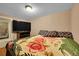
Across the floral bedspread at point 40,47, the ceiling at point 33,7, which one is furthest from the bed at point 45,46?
the ceiling at point 33,7

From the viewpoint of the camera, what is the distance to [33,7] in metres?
1.39

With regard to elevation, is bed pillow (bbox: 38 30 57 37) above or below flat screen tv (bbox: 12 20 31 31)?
below

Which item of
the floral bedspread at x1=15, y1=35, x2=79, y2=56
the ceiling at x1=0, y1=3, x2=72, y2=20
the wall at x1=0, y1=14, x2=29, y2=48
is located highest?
the ceiling at x1=0, y1=3, x2=72, y2=20

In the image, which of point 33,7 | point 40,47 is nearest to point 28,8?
point 33,7

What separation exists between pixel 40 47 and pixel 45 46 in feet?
0.16

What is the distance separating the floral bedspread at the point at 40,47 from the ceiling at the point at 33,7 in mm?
229

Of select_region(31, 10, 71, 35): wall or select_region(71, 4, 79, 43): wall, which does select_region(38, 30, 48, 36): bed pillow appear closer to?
select_region(31, 10, 71, 35): wall

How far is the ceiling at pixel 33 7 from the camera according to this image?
1.37 metres

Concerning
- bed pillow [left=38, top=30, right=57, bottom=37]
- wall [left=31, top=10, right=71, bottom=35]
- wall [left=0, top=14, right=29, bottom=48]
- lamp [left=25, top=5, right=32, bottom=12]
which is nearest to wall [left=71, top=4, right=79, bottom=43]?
wall [left=31, top=10, right=71, bottom=35]

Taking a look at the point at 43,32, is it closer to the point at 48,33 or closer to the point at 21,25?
the point at 48,33

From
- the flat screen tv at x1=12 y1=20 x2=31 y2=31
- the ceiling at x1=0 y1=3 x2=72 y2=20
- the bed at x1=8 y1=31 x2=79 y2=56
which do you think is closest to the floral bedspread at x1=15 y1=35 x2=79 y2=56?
the bed at x1=8 y1=31 x2=79 y2=56

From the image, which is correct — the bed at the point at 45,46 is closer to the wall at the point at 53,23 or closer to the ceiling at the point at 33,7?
the wall at the point at 53,23

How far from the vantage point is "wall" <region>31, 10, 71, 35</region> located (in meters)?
1.38

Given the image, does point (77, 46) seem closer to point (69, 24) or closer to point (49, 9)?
point (69, 24)
